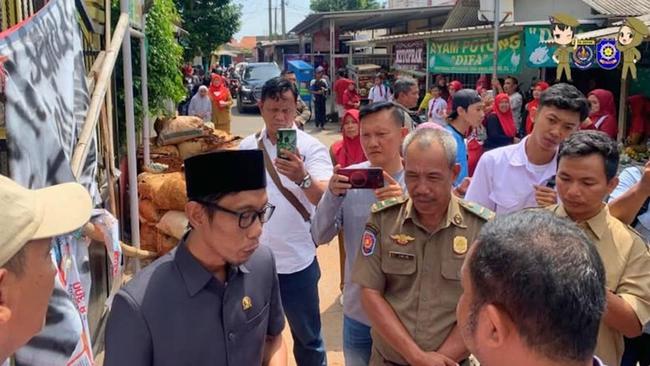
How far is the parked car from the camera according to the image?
2405cm

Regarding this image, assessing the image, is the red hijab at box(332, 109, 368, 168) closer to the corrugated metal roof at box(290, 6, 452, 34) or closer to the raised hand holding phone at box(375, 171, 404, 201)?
the raised hand holding phone at box(375, 171, 404, 201)

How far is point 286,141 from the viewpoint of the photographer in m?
3.40

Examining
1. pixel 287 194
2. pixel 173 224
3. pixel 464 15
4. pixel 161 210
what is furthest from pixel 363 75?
pixel 287 194

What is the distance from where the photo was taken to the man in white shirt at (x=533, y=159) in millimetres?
3264

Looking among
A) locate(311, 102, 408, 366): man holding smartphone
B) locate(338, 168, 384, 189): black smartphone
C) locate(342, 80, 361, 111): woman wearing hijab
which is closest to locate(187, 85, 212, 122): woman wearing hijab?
locate(342, 80, 361, 111): woman wearing hijab

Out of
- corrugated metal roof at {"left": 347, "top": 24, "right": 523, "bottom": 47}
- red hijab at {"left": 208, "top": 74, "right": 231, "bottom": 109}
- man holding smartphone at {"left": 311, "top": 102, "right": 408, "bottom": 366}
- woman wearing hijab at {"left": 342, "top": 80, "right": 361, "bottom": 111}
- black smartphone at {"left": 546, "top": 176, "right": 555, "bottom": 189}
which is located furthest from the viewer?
woman wearing hijab at {"left": 342, "top": 80, "right": 361, "bottom": 111}

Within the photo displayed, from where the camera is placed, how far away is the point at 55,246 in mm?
2439

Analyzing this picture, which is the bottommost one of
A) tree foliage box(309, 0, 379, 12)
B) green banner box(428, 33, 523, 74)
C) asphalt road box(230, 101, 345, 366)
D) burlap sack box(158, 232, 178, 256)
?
Result: asphalt road box(230, 101, 345, 366)

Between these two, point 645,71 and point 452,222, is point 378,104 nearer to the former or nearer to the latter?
point 452,222

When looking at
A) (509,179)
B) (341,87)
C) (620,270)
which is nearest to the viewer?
(620,270)

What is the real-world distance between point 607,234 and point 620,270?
0.15m

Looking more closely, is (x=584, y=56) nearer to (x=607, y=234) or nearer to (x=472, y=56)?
(x=472, y=56)

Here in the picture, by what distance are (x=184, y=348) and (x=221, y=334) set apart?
123 millimetres

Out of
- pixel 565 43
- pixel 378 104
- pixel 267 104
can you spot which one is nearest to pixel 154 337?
pixel 378 104
